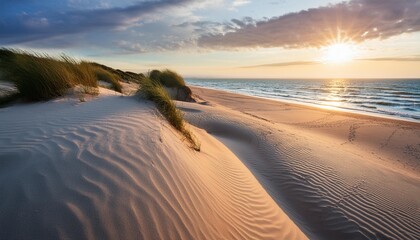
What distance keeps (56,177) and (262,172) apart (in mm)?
4455

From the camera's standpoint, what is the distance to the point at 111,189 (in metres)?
2.14

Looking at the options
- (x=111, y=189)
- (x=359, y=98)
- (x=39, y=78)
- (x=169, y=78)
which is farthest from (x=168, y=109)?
(x=359, y=98)

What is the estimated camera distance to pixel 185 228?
7.04ft

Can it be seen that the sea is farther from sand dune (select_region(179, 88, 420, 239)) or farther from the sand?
the sand

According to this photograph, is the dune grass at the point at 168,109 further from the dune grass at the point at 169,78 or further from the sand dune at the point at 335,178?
the dune grass at the point at 169,78

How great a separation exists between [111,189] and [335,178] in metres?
4.84

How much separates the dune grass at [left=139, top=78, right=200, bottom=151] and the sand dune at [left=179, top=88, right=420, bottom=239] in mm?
1738

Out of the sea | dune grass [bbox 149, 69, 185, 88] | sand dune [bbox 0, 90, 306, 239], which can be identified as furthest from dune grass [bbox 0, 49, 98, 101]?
the sea

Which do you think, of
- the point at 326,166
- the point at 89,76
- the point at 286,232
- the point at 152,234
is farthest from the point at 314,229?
the point at 89,76

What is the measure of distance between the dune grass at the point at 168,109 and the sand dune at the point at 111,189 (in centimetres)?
100

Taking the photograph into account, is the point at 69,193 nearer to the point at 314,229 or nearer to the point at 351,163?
the point at 314,229

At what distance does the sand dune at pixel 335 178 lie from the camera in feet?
13.0

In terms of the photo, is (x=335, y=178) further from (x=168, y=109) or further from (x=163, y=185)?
(x=163, y=185)

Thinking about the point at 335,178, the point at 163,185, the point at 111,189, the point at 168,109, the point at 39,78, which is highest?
the point at 39,78
